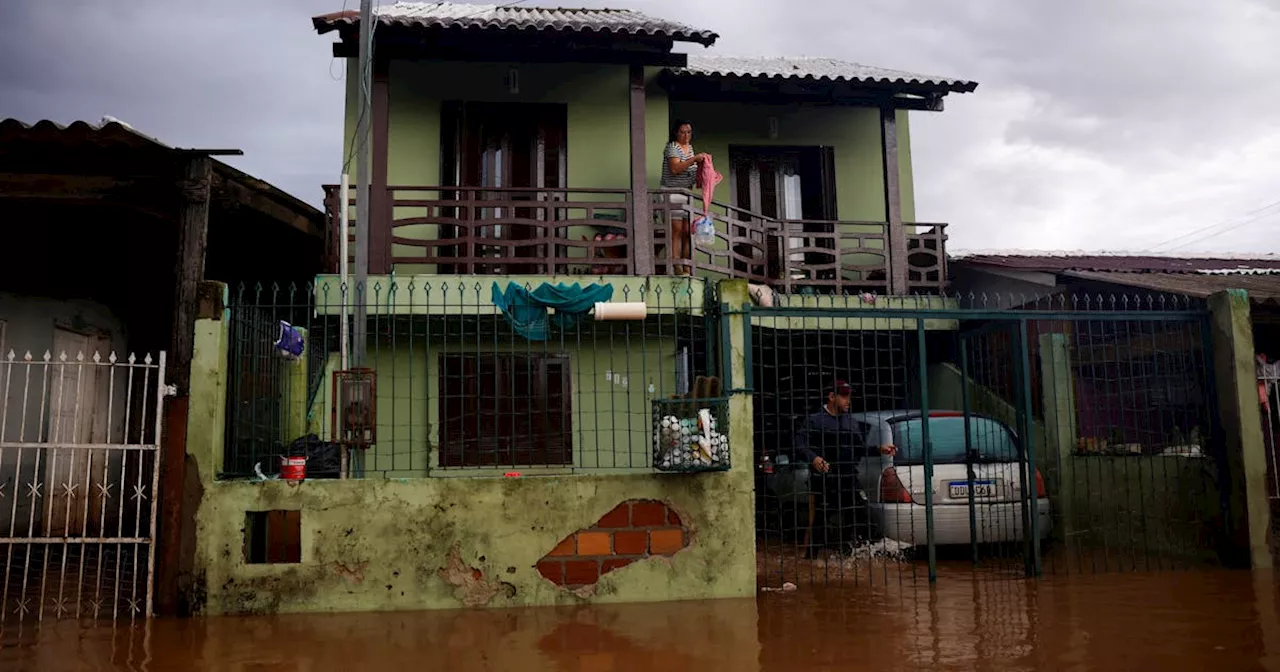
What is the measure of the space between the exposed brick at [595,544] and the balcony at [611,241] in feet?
12.1

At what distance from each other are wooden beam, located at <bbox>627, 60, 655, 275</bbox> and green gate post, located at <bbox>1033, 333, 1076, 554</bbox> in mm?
4063

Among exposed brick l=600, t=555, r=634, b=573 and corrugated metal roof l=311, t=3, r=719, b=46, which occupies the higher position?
corrugated metal roof l=311, t=3, r=719, b=46

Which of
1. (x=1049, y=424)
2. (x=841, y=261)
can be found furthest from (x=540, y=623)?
(x=841, y=261)

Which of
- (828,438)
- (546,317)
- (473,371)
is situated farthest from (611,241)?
(828,438)

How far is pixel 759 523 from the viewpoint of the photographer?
9766 millimetres

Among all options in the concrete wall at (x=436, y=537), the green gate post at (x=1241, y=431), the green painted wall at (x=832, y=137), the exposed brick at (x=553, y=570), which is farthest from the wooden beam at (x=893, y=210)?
the exposed brick at (x=553, y=570)

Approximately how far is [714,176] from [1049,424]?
446 cm

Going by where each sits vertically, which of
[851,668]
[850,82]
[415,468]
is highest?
[850,82]

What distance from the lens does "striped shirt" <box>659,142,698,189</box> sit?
34.0 feet

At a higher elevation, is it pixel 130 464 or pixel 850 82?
pixel 850 82

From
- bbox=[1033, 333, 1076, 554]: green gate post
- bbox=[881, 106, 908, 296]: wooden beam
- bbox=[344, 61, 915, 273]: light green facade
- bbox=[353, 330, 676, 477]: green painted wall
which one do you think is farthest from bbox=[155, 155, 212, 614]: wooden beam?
bbox=[881, 106, 908, 296]: wooden beam

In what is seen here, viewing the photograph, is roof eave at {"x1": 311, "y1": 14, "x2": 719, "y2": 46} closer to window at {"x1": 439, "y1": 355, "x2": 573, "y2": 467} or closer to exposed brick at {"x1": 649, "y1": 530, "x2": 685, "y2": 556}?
window at {"x1": 439, "y1": 355, "x2": 573, "y2": 467}

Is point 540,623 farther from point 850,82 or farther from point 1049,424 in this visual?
point 850,82

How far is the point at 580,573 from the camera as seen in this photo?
20.2 ft
